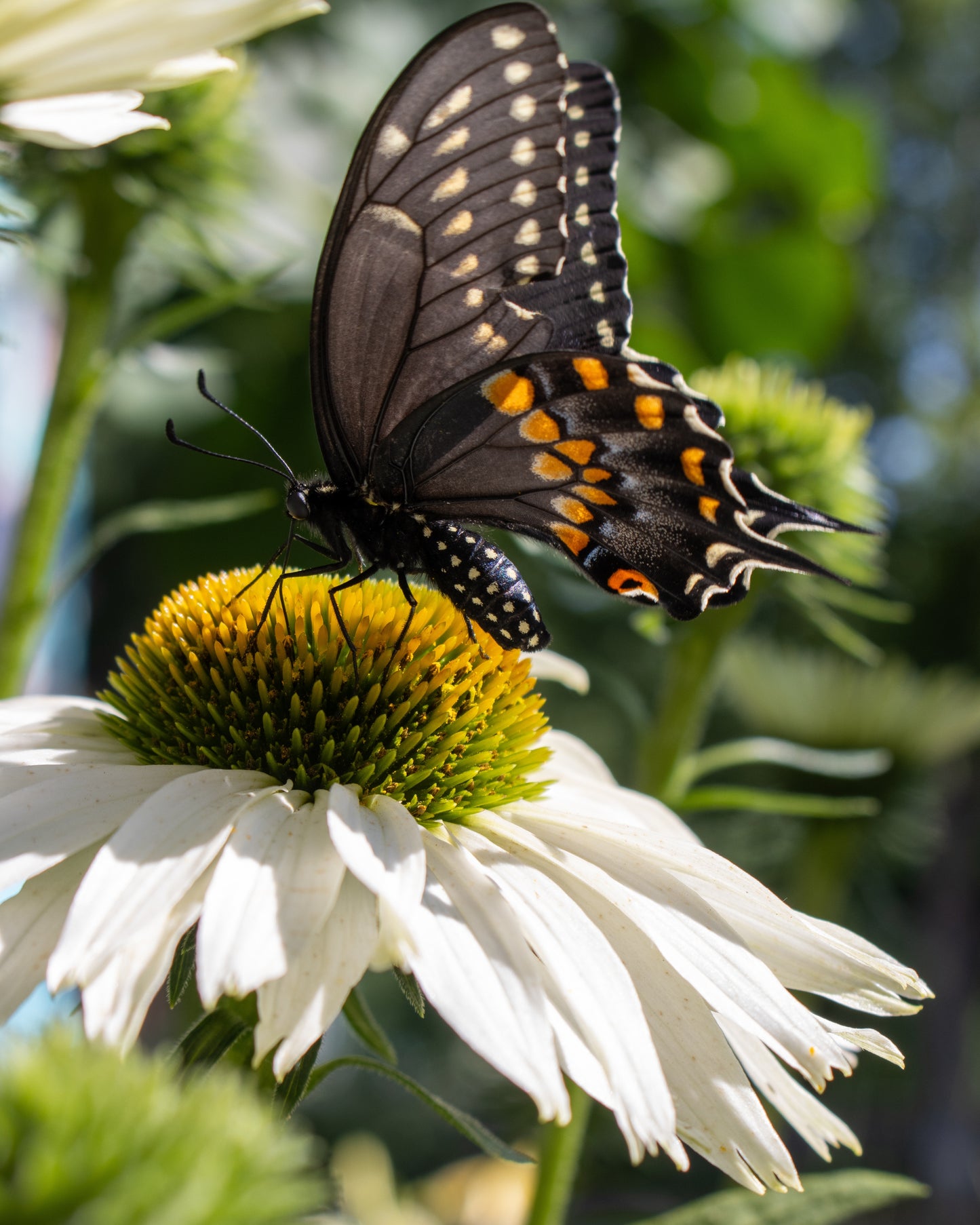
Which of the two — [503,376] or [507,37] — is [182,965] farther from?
[507,37]

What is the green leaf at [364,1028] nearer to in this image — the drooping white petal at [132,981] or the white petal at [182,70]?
the drooping white petal at [132,981]

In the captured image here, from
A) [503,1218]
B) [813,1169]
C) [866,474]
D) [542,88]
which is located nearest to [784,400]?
[866,474]

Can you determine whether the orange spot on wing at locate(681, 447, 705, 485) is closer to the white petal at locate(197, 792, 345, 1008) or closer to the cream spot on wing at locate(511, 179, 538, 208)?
the cream spot on wing at locate(511, 179, 538, 208)

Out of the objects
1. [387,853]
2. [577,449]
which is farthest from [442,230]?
[387,853]

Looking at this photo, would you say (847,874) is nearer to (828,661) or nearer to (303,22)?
(828,661)

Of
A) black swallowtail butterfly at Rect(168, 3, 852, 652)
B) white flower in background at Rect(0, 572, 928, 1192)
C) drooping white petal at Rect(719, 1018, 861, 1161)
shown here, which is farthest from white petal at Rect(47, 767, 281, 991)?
drooping white petal at Rect(719, 1018, 861, 1161)

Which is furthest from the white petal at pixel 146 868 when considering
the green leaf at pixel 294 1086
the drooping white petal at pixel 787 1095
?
the drooping white petal at pixel 787 1095
